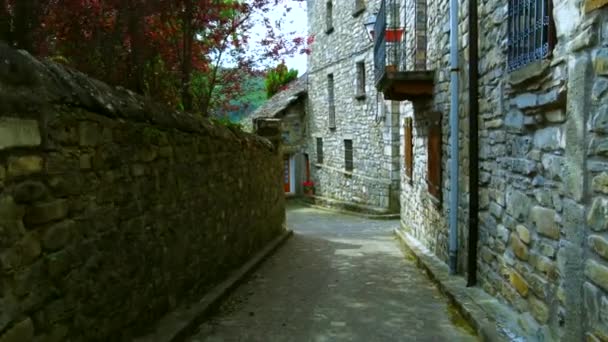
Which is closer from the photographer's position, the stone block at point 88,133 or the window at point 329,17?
the stone block at point 88,133

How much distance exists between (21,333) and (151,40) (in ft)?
14.7

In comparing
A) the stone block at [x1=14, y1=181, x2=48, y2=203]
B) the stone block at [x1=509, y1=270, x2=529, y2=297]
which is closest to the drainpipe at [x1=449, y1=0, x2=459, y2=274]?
the stone block at [x1=509, y1=270, x2=529, y2=297]

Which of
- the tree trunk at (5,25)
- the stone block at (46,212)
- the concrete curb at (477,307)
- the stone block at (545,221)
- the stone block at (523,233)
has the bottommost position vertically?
the concrete curb at (477,307)

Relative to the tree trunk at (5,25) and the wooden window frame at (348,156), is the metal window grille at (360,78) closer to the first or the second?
the wooden window frame at (348,156)

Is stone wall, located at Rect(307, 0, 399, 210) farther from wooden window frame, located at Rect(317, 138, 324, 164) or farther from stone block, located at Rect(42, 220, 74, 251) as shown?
stone block, located at Rect(42, 220, 74, 251)

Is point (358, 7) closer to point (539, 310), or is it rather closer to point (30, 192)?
point (539, 310)

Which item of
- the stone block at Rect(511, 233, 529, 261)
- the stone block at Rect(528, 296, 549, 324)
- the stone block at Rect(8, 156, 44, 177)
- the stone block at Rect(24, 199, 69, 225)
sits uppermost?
the stone block at Rect(8, 156, 44, 177)

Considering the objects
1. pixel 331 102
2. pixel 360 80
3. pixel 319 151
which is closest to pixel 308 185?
pixel 319 151

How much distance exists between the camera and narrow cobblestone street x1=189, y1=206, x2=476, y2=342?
427 cm

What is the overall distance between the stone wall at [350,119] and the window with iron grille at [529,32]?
33.2ft

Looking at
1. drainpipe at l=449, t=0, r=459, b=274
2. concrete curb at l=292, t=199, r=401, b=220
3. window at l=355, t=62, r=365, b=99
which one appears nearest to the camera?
drainpipe at l=449, t=0, r=459, b=274

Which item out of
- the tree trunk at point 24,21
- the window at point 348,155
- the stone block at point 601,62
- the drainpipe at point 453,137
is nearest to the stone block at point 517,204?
the stone block at point 601,62

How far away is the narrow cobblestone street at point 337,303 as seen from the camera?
427cm

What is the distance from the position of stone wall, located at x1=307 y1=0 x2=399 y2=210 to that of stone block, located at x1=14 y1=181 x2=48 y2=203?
12249mm
